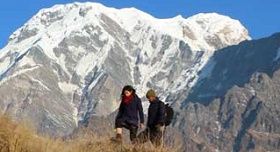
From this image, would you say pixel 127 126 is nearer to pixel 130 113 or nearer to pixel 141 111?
pixel 130 113

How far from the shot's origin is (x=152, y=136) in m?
14.8

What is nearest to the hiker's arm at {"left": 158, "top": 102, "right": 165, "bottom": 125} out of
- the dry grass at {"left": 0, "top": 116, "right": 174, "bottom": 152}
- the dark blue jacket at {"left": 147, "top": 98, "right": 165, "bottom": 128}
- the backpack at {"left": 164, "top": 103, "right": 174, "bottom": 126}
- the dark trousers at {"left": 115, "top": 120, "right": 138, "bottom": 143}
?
the dark blue jacket at {"left": 147, "top": 98, "right": 165, "bottom": 128}

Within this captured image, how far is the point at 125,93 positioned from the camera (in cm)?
1587

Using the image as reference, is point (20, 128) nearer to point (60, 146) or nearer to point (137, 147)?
point (60, 146)

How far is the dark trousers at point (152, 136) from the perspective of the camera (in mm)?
13500

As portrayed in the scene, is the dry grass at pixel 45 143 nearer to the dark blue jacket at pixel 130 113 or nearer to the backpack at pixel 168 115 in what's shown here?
the dark blue jacket at pixel 130 113

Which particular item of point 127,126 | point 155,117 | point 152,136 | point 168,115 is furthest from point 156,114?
point 152,136

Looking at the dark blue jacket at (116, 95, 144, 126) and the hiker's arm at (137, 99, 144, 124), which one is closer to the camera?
the dark blue jacket at (116, 95, 144, 126)

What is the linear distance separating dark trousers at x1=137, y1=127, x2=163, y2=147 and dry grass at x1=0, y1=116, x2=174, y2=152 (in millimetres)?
640

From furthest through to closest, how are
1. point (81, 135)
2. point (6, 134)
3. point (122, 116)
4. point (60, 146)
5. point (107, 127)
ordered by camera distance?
1. point (122, 116)
2. point (107, 127)
3. point (81, 135)
4. point (60, 146)
5. point (6, 134)

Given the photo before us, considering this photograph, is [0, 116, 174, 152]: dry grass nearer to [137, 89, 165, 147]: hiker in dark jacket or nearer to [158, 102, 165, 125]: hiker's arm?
[137, 89, 165, 147]: hiker in dark jacket

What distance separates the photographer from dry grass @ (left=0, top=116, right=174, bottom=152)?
10.8 m

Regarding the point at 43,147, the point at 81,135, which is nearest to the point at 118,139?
the point at 81,135

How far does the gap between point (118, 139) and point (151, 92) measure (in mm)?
2702
